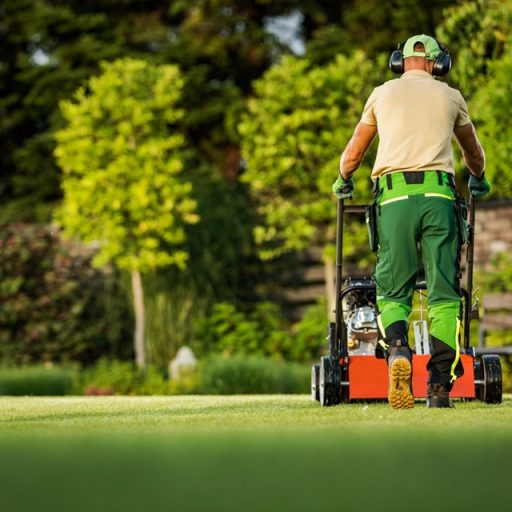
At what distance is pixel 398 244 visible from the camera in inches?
237

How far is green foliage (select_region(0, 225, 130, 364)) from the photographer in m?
15.4

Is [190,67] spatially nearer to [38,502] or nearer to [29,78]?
[29,78]

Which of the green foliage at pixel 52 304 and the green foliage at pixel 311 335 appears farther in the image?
the green foliage at pixel 52 304

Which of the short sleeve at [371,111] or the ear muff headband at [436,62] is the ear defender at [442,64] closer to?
the ear muff headband at [436,62]

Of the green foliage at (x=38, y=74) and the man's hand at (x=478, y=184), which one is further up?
the green foliage at (x=38, y=74)

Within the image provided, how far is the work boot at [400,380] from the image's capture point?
5840mm

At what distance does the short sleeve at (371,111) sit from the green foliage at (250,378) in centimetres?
624

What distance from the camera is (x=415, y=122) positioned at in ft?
20.2

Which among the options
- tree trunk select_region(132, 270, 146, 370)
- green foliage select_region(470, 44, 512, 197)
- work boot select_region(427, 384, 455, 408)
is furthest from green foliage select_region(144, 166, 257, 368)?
work boot select_region(427, 384, 455, 408)

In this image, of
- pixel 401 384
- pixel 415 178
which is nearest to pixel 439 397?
pixel 401 384

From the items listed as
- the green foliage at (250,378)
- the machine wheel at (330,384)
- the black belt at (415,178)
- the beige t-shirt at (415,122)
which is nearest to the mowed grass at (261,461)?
the machine wheel at (330,384)

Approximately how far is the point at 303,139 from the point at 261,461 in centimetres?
1125

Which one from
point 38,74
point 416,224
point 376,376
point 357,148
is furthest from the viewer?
point 38,74

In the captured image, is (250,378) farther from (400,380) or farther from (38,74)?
(38,74)
